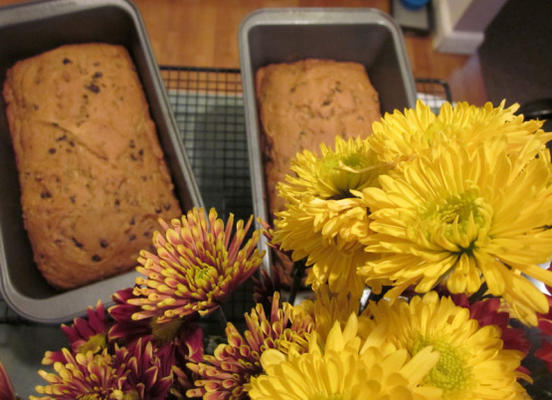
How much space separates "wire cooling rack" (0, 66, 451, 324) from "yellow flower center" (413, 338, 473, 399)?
60 centimetres

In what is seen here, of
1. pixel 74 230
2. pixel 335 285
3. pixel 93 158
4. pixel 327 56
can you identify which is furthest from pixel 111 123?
pixel 335 285

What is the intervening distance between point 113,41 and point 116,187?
1.14 ft

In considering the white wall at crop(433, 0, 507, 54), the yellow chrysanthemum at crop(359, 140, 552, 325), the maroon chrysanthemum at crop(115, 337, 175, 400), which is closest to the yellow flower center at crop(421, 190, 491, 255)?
the yellow chrysanthemum at crop(359, 140, 552, 325)

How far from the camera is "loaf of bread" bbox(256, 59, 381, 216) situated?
2.71 feet

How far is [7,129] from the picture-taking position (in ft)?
2.66

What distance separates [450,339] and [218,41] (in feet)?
4.48

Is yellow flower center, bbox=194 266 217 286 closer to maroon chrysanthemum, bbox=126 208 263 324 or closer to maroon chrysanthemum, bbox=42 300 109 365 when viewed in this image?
maroon chrysanthemum, bbox=126 208 263 324

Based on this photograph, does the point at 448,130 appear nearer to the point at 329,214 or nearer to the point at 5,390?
the point at 329,214

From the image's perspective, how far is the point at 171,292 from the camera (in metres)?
0.32

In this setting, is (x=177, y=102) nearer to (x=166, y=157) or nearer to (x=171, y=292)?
(x=166, y=157)

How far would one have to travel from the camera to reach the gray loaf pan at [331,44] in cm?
84

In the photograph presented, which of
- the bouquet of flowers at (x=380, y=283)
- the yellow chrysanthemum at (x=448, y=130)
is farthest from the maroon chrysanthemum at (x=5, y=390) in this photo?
the yellow chrysanthemum at (x=448, y=130)

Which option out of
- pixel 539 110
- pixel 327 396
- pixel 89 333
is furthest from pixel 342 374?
pixel 539 110

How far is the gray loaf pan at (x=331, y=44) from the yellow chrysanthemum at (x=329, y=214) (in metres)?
0.48
